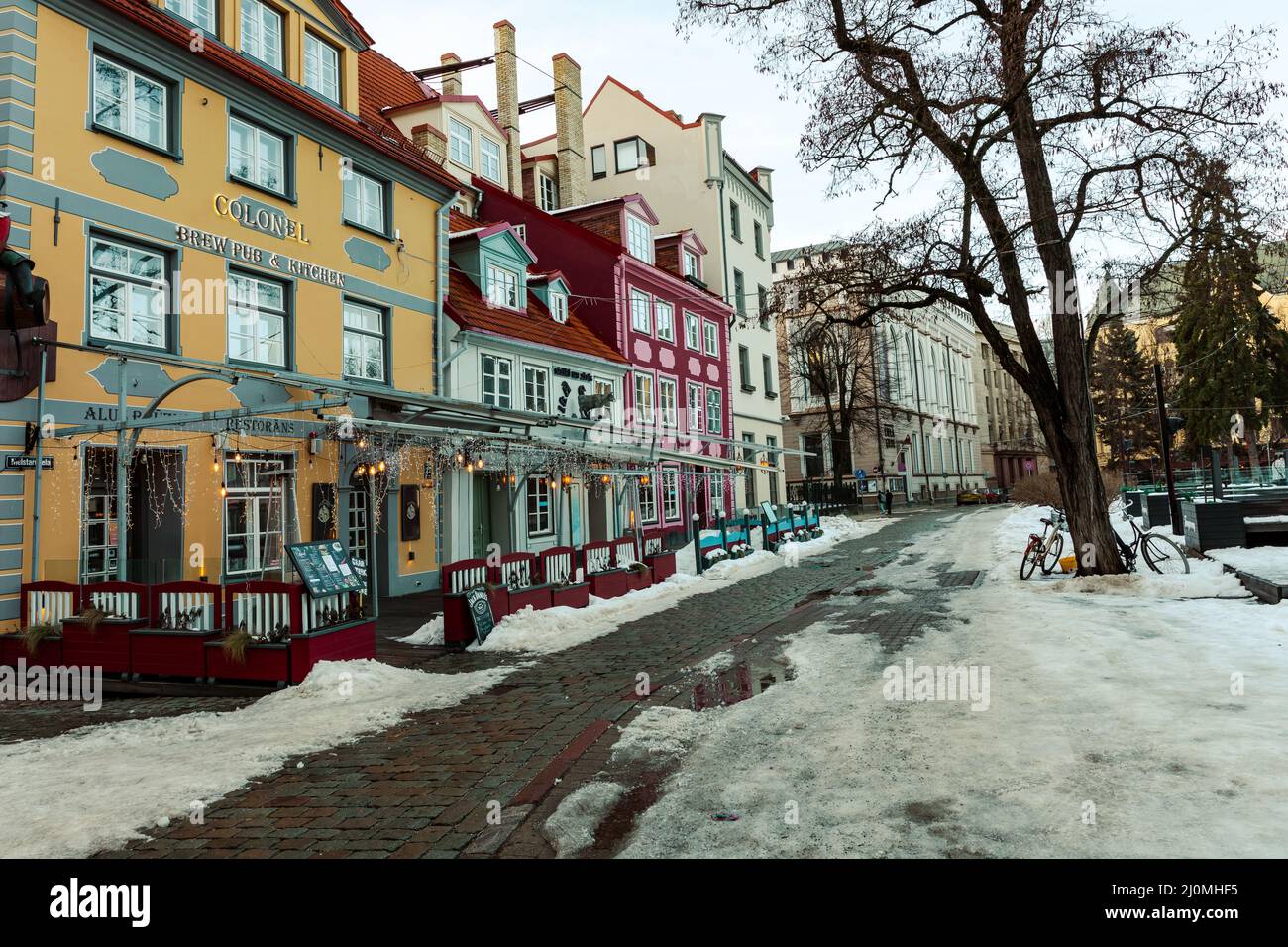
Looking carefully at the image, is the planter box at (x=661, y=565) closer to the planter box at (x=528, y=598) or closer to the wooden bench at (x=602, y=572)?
the wooden bench at (x=602, y=572)

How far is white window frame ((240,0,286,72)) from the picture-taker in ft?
44.7

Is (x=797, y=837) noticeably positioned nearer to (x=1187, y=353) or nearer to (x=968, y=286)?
(x=968, y=286)

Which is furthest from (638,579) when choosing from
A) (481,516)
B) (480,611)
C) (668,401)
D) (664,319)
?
(664,319)

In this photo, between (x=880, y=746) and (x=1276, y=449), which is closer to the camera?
(x=880, y=746)

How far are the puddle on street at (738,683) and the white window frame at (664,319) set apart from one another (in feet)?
65.4

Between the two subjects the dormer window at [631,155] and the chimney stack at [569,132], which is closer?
the chimney stack at [569,132]

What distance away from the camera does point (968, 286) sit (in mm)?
13539

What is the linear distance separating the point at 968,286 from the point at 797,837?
1191cm

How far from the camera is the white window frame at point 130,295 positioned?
10672 millimetres

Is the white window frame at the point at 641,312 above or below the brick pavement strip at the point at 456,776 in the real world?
above

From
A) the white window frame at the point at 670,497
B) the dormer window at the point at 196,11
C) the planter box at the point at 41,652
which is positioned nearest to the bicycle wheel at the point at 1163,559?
the white window frame at the point at 670,497

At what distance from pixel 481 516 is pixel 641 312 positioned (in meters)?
10.4

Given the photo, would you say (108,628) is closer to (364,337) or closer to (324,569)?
(324,569)
